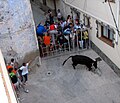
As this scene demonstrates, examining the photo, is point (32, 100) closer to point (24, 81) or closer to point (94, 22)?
point (24, 81)

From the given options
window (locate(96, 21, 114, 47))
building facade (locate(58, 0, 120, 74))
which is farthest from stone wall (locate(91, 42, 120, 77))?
window (locate(96, 21, 114, 47))

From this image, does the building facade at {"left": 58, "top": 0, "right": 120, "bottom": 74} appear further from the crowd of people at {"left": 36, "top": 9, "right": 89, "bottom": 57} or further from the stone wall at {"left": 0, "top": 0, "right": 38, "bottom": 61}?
the stone wall at {"left": 0, "top": 0, "right": 38, "bottom": 61}

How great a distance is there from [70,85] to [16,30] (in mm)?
4039

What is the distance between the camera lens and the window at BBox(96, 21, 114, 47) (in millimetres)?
10753

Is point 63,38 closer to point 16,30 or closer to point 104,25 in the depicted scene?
point 104,25

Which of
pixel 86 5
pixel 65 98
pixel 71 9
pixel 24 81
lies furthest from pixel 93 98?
pixel 71 9

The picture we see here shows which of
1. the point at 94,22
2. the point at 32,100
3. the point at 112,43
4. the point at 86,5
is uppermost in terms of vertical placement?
the point at 86,5

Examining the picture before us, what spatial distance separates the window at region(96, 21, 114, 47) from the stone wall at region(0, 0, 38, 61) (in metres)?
3.84

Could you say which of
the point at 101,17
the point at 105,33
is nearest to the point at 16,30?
the point at 101,17

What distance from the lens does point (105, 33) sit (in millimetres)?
11531

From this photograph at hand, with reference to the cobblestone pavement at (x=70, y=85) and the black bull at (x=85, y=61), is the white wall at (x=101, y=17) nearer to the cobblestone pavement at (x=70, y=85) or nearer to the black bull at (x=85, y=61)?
the cobblestone pavement at (x=70, y=85)

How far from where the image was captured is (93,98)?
29.4 ft

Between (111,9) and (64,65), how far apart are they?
4186 mm

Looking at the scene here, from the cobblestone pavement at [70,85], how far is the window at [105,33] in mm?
1364
